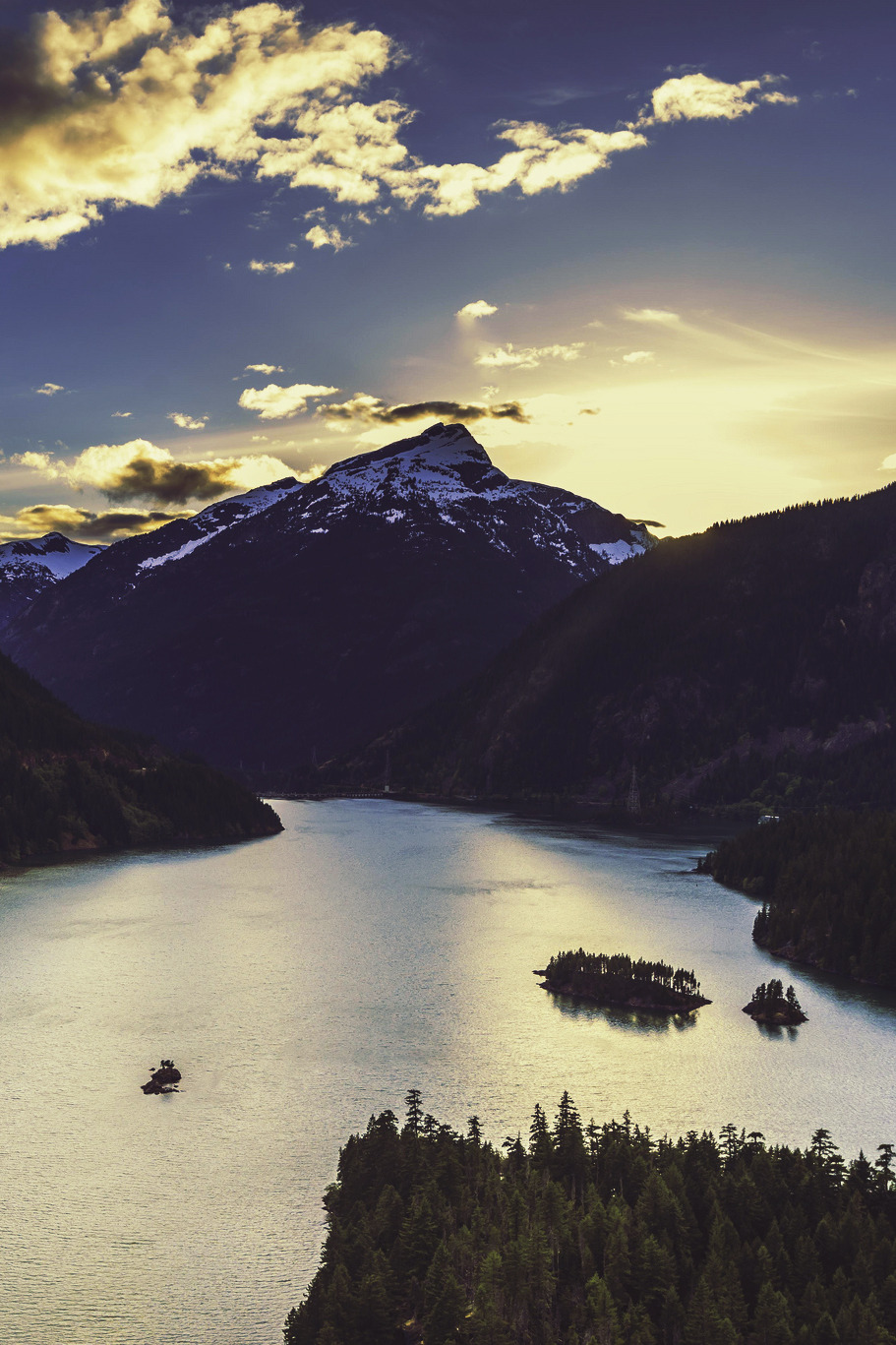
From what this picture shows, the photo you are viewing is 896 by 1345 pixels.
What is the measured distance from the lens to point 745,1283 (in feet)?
170

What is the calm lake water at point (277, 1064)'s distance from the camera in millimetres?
57969

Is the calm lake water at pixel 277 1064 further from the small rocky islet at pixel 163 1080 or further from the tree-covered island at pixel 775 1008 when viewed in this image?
the tree-covered island at pixel 775 1008

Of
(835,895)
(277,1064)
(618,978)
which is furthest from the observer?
(835,895)

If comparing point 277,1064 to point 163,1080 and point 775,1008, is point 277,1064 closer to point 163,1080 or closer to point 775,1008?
point 163,1080

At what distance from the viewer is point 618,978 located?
11269 cm

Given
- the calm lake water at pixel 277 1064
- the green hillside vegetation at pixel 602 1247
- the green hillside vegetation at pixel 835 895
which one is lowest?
the calm lake water at pixel 277 1064

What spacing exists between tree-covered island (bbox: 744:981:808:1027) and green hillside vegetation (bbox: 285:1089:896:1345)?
36.7m

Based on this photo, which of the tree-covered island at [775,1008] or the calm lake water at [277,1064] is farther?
the tree-covered island at [775,1008]

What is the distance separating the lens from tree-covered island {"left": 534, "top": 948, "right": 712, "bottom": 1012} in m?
108

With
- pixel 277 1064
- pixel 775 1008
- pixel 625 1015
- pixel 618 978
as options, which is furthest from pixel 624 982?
pixel 277 1064

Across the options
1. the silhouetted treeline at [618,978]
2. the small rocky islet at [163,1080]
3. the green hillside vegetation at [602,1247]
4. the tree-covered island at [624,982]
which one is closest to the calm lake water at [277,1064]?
the small rocky islet at [163,1080]

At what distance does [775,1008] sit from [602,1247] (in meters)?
54.5

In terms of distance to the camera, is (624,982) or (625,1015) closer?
(625,1015)

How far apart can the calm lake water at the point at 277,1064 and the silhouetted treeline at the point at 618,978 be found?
10.9ft
